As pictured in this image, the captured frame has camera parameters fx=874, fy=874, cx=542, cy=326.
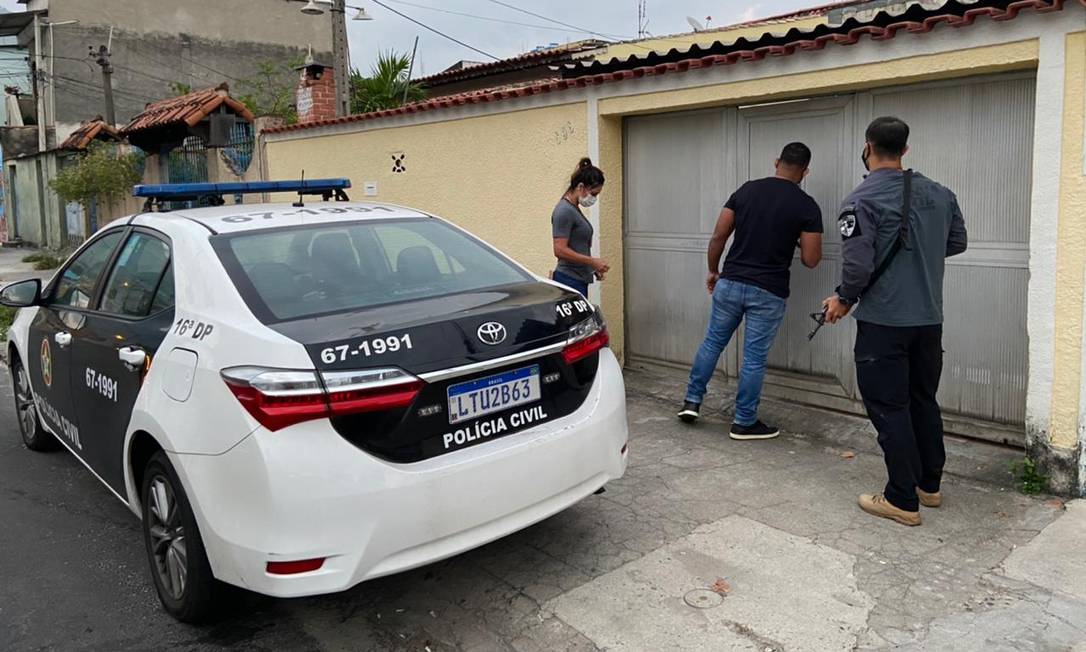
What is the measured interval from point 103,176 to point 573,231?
47.3 feet

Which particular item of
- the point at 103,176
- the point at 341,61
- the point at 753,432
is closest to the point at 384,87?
the point at 341,61

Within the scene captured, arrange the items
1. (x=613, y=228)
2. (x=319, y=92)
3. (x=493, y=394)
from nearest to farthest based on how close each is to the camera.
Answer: (x=493, y=394) → (x=613, y=228) → (x=319, y=92)

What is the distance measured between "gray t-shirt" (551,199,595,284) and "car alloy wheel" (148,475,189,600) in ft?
10.5

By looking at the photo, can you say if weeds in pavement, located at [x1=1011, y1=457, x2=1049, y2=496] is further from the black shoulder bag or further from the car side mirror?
the car side mirror

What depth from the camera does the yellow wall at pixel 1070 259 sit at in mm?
4094

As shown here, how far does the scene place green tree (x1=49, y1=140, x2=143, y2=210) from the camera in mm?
17109

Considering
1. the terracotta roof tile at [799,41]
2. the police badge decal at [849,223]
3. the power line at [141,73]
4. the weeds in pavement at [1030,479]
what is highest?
the power line at [141,73]

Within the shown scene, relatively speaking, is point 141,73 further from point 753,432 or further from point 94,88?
point 753,432

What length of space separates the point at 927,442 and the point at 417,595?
2459mm

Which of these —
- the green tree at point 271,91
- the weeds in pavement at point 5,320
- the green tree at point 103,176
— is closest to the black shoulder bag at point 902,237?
the weeds in pavement at point 5,320

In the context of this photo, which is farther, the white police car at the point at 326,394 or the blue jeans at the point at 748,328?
the blue jeans at the point at 748,328

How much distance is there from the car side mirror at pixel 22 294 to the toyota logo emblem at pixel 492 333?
2.86 meters

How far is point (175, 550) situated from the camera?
3.32 meters

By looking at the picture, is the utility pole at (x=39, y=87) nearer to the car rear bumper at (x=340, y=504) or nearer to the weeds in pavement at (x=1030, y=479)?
the car rear bumper at (x=340, y=504)
